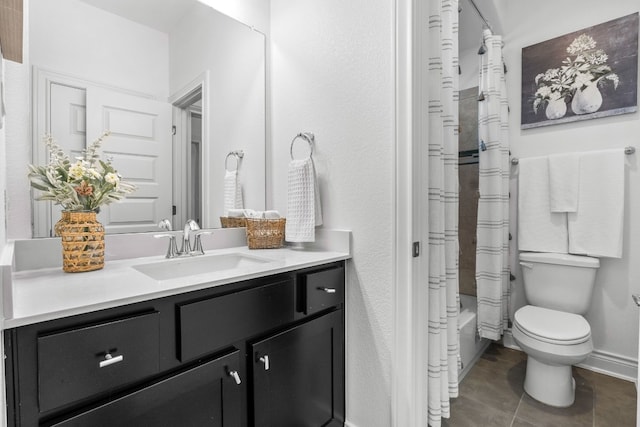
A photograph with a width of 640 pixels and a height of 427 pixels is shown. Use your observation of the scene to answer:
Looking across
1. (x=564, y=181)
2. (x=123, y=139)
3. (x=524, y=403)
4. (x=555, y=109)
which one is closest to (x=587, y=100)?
(x=555, y=109)

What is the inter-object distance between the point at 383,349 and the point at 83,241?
115 centimetres

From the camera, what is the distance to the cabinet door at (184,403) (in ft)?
2.40

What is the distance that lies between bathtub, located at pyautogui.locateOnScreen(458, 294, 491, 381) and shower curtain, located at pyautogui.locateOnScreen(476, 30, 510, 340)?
0.25 feet

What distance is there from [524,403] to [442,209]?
120 centimetres

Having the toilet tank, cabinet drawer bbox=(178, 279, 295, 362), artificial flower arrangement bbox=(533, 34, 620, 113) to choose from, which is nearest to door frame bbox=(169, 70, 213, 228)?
cabinet drawer bbox=(178, 279, 295, 362)

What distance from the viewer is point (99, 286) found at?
85 centimetres

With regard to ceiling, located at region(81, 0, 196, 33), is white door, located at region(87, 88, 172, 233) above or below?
below

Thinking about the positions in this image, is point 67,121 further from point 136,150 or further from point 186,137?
point 186,137

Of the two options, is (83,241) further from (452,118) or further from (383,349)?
(452,118)

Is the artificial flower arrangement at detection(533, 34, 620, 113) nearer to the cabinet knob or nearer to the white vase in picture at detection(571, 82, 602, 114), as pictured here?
the white vase in picture at detection(571, 82, 602, 114)

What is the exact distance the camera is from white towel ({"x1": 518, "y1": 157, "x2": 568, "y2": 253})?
204 cm

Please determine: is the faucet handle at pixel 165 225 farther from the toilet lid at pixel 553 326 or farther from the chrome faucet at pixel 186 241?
the toilet lid at pixel 553 326

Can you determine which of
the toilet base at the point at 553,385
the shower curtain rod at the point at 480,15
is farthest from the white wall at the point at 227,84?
the toilet base at the point at 553,385

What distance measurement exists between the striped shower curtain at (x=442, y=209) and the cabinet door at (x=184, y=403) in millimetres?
828
